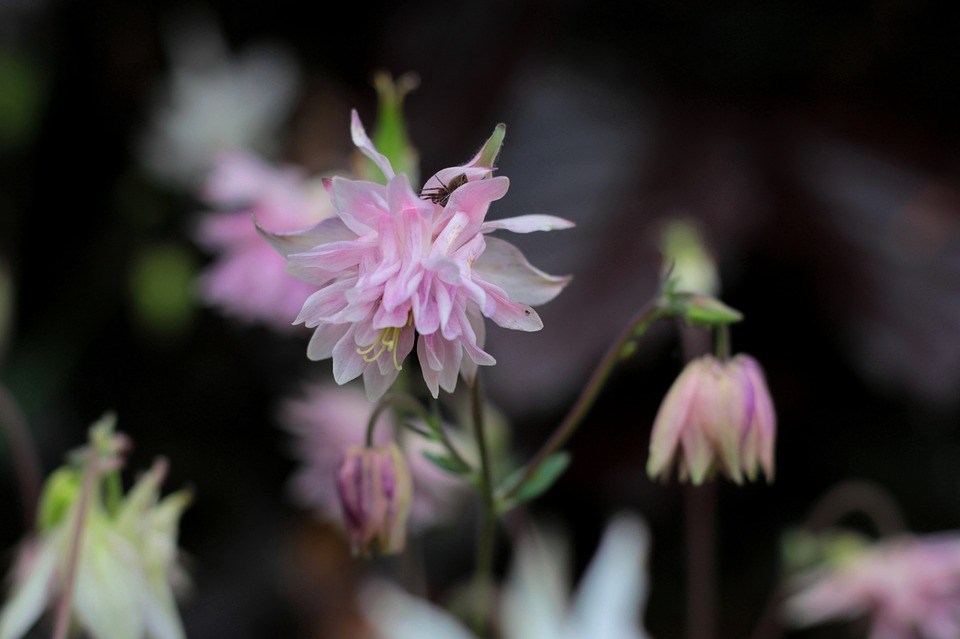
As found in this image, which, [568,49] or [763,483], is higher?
[568,49]

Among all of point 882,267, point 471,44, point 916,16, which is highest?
point 916,16

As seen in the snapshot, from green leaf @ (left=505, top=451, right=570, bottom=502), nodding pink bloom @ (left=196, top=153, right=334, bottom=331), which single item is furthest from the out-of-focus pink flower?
green leaf @ (left=505, top=451, right=570, bottom=502)

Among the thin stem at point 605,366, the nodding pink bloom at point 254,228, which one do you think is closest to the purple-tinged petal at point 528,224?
the thin stem at point 605,366

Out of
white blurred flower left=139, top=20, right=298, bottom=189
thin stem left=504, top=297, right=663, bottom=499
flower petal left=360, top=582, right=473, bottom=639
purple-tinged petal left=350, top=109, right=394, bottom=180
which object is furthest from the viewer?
white blurred flower left=139, top=20, right=298, bottom=189

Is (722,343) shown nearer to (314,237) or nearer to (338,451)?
(314,237)

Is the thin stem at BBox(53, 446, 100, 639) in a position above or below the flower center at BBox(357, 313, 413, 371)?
below

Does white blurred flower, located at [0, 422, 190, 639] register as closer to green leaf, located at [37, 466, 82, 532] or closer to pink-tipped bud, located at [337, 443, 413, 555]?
green leaf, located at [37, 466, 82, 532]

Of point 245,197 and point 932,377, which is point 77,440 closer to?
point 245,197

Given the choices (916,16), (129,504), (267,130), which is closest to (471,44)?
(267,130)
